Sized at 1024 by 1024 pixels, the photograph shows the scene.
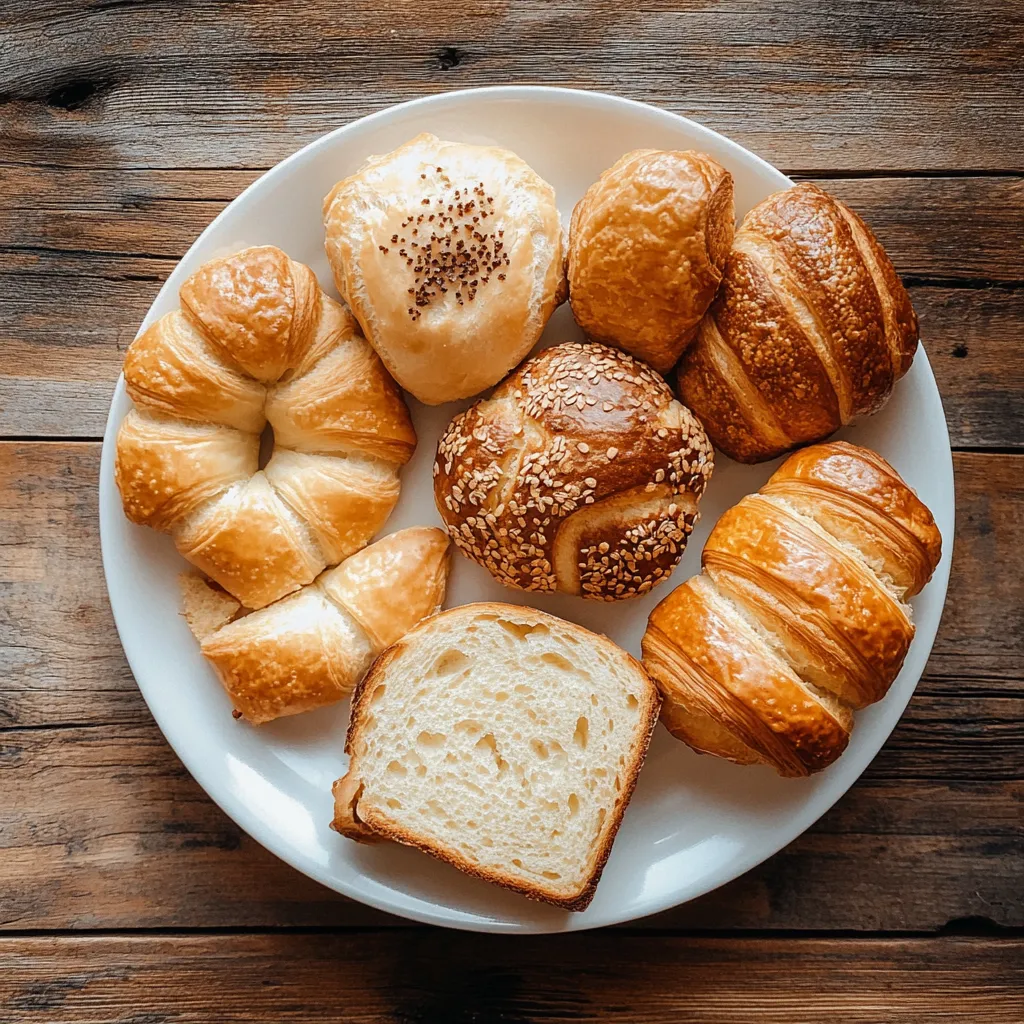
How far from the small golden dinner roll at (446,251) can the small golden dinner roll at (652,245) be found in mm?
95

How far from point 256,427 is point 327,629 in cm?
52

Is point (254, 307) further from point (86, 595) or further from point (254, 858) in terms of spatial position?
point (254, 858)

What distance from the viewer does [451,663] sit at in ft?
6.53

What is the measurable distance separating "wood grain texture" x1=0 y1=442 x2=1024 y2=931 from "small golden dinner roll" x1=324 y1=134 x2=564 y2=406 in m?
0.94

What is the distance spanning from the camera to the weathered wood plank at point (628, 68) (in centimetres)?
214

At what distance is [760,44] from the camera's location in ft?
7.04

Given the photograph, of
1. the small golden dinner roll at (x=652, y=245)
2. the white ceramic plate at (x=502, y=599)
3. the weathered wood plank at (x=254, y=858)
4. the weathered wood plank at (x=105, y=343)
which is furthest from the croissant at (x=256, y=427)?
the weathered wood plank at (x=254, y=858)

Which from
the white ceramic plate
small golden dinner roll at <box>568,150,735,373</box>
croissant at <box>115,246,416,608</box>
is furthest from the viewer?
the white ceramic plate

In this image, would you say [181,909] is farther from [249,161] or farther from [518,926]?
[249,161]

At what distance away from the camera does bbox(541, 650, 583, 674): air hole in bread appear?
6.42 feet

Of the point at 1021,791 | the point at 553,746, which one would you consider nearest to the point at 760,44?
the point at 553,746

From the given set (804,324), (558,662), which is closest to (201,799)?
(558,662)

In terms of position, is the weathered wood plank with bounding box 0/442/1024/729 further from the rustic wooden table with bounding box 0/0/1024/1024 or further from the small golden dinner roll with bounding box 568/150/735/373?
the small golden dinner roll with bounding box 568/150/735/373

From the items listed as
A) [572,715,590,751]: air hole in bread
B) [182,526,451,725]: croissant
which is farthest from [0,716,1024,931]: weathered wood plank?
[572,715,590,751]: air hole in bread
